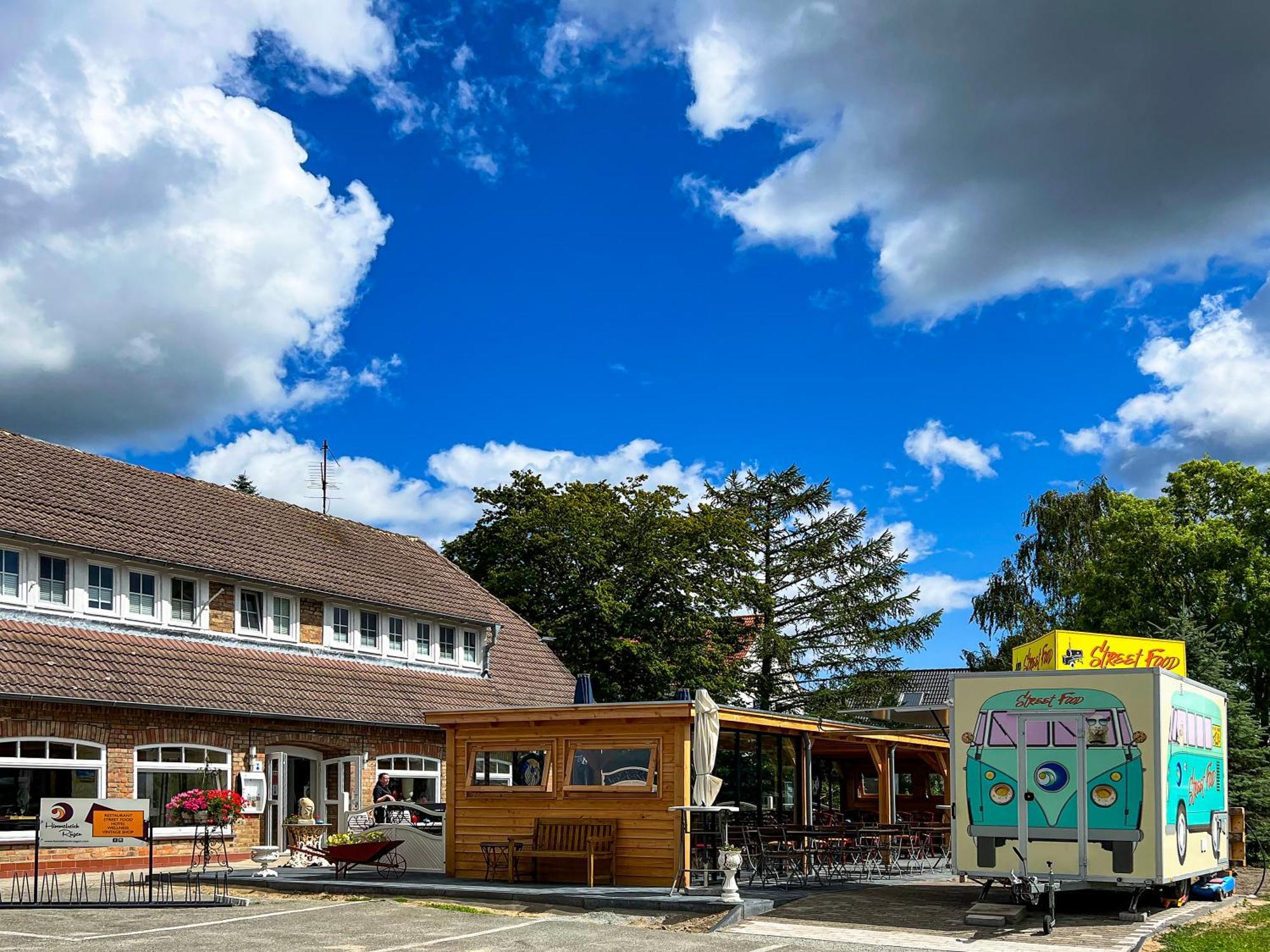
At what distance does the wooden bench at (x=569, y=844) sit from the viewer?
18016 mm

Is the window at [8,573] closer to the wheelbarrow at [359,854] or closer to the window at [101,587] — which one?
the window at [101,587]

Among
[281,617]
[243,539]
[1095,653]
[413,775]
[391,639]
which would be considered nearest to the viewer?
[1095,653]

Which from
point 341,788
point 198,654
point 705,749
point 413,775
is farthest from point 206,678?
point 705,749

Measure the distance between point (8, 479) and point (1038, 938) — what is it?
57.2 ft

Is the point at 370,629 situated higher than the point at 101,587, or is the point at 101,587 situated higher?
the point at 101,587

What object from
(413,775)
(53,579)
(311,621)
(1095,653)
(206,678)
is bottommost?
(413,775)

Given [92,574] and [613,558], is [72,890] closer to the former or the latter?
[92,574]

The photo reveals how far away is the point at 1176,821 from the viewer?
15188mm

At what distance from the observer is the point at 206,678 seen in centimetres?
2280

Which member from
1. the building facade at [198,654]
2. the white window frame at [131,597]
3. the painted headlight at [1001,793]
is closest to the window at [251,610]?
the building facade at [198,654]

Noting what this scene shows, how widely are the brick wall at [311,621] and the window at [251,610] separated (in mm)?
1081

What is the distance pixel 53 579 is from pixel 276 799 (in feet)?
17.7

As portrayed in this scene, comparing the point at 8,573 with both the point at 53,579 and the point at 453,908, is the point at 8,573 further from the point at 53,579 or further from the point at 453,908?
the point at 453,908

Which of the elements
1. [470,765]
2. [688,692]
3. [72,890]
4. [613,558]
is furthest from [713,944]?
[613,558]
